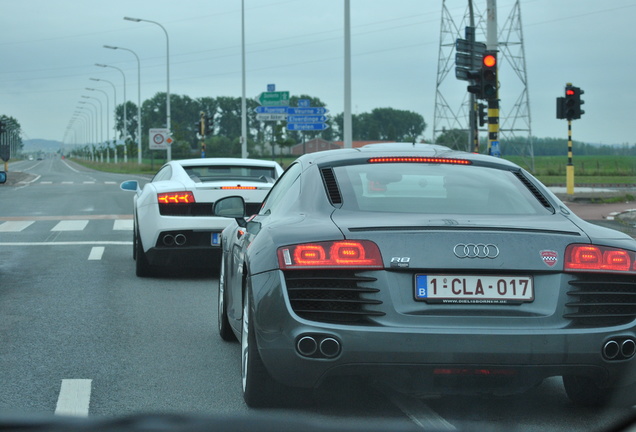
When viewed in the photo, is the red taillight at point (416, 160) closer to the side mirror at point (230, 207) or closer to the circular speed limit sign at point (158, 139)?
the side mirror at point (230, 207)

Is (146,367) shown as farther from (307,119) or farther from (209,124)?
(209,124)

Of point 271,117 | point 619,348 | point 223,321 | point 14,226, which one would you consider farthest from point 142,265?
point 271,117

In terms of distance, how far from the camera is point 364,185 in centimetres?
509

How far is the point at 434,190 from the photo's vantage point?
5.07 metres

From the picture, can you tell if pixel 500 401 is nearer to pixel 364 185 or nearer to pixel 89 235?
pixel 364 185

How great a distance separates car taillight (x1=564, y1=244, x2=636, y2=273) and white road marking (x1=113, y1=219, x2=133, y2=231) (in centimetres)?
1448

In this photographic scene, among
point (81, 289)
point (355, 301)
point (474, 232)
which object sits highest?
point (474, 232)

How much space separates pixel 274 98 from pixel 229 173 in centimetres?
3087

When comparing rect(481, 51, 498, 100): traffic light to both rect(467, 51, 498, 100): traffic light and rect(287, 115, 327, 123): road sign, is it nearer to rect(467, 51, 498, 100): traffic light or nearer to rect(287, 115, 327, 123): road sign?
rect(467, 51, 498, 100): traffic light

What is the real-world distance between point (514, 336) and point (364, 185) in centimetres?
130

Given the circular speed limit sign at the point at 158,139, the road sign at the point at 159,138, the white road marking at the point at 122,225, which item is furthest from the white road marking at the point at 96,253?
the circular speed limit sign at the point at 158,139

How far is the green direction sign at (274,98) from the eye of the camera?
42.2 m

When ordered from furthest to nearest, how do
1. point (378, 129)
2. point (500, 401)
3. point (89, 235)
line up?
point (378, 129) < point (89, 235) < point (500, 401)

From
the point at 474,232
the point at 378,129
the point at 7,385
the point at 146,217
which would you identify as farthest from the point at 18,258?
the point at 378,129
